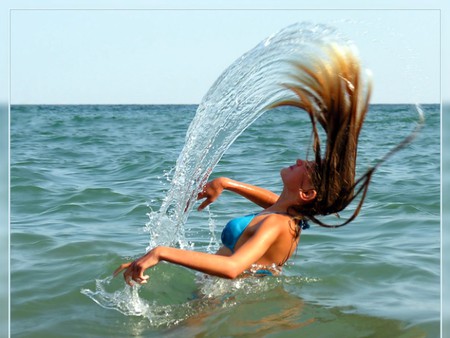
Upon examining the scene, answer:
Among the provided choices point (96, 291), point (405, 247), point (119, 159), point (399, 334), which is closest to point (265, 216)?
point (399, 334)

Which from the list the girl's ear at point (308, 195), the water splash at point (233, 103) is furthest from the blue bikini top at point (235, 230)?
the water splash at point (233, 103)

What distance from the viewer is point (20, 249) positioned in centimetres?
641

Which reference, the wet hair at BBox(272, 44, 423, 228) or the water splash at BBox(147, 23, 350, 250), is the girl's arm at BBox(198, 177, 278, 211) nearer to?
the water splash at BBox(147, 23, 350, 250)

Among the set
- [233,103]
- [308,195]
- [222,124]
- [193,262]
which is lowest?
[193,262]

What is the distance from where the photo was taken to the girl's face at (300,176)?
15.0ft

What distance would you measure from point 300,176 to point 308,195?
Answer: 4.7 inches

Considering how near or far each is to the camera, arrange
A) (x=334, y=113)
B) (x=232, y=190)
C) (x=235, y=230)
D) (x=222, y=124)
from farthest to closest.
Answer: (x=232, y=190) → (x=222, y=124) → (x=235, y=230) → (x=334, y=113)

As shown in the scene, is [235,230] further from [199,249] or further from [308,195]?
[199,249]

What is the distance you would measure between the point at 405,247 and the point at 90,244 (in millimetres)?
2517

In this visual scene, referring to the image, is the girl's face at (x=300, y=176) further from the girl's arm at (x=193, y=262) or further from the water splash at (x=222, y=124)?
the girl's arm at (x=193, y=262)

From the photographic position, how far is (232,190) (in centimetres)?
522

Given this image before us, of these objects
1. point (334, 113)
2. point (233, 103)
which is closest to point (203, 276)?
point (233, 103)

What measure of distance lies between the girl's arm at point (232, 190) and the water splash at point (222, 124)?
66mm

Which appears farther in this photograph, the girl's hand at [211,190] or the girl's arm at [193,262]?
the girl's hand at [211,190]
